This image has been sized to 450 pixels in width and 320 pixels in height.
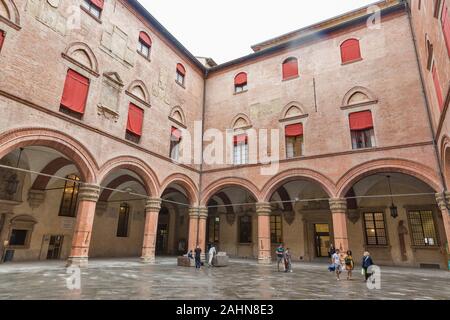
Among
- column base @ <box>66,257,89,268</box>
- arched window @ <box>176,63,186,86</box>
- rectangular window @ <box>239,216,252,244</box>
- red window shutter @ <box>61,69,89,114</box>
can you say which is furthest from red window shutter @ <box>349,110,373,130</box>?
column base @ <box>66,257,89,268</box>

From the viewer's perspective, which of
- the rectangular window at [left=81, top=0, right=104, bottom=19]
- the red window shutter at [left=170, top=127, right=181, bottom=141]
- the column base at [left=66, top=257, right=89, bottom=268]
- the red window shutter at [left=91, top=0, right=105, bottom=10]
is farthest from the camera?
the red window shutter at [left=170, top=127, right=181, bottom=141]

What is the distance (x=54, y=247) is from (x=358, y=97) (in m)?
18.0

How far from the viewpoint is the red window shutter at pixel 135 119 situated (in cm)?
1388

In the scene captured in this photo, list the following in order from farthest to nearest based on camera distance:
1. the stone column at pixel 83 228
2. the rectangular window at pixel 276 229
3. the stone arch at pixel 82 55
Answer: the rectangular window at pixel 276 229, the stone arch at pixel 82 55, the stone column at pixel 83 228

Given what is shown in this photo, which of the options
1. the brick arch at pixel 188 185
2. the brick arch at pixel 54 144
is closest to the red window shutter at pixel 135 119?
the brick arch at pixel 54 144

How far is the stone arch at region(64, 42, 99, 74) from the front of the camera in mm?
11711

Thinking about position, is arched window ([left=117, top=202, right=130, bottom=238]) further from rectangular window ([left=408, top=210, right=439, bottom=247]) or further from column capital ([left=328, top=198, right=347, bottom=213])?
rectangular window ([left=408, top=210, right=439, bottom=247])

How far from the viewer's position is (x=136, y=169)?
13.6m

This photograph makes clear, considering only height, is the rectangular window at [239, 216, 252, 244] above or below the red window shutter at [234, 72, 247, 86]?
below

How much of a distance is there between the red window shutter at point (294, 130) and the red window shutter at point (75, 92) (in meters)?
10.4

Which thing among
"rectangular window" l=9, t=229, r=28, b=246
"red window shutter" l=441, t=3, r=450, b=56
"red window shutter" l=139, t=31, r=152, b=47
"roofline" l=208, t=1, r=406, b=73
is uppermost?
"roofline" l=208, t=1, r=406, b=73

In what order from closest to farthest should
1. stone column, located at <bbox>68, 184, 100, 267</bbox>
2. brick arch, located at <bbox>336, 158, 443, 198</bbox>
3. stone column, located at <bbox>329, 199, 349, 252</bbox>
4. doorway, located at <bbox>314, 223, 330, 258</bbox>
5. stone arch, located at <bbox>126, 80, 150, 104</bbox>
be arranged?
1. stone column, located at <bbox>68, 184, 100, 267</bbox>
2. brick arch, located at <bbox>336, 158, 443, 198</bbox>
3. stone column, located at <bbox>329, 199, 349, 252</bbox>
4. stone arch, located at <bbox>126, 80, 150, 104</bbox>
5. doorway, located at <bbox>314, 223, 330, 258</bbox>

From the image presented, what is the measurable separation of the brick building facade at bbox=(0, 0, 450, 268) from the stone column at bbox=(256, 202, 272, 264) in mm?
73

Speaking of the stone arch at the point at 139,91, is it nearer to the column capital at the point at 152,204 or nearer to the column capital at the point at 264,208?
the column capital at the point at 152,204
